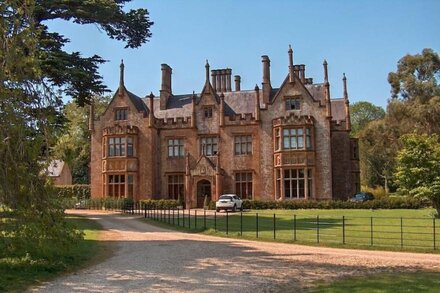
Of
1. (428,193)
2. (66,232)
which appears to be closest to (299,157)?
(428,193)

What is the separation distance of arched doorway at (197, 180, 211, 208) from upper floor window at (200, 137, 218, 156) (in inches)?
107

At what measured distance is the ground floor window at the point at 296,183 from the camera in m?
42.1

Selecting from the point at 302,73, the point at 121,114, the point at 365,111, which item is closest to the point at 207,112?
the point at 121,114

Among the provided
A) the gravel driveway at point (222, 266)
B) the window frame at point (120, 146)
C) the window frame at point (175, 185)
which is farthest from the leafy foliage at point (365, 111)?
the gravel driveway at point (222, 266)

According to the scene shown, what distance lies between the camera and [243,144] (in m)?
45.1

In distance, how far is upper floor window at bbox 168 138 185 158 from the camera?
46.7 meters

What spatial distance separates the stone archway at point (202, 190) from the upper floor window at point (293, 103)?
9776mm

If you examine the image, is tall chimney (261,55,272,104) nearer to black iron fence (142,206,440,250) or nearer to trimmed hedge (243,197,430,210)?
trimmed hedge (243,197,430,210)

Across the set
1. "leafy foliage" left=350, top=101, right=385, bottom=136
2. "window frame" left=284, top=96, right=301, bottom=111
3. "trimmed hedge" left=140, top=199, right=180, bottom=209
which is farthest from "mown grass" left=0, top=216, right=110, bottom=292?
"leafy foliage" left=350, top=101, right=385, bottom=136

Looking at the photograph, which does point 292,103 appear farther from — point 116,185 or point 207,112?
point 116,185

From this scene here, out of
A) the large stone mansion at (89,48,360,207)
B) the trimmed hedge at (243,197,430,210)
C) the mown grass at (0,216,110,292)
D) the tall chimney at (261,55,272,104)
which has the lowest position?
the mown grass at (0,216,110,292)

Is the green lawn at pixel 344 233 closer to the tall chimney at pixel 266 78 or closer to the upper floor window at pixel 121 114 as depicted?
the tall chimney at pixel 266 78

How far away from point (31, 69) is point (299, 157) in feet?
109

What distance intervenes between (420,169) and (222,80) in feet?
87.5
